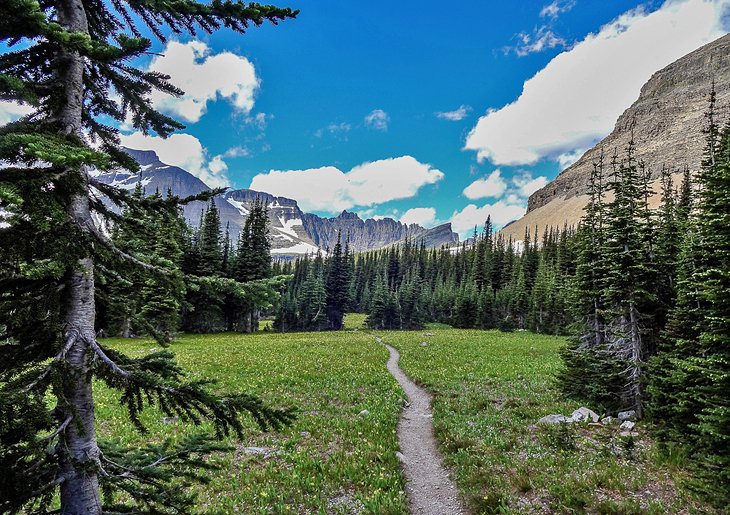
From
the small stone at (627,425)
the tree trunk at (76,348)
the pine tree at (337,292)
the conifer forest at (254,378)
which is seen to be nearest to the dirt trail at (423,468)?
the conifer forest at (254,378)

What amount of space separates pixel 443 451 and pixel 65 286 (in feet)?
37.4

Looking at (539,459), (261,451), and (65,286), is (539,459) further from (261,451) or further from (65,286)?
(65,286)

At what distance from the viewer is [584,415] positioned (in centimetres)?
1399

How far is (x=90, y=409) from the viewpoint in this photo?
12.2 ft

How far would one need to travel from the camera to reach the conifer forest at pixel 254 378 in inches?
126

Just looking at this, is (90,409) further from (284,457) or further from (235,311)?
(235,311)

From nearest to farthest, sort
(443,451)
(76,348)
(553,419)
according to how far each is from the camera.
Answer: (76,348)
(443,451)
(553,419)

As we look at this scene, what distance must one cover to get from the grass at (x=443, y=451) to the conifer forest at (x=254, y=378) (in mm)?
73

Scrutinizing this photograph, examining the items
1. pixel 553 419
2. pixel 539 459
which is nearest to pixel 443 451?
pixel 539 459

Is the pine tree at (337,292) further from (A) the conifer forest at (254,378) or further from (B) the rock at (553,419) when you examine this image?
(B) the rock at (553,419)

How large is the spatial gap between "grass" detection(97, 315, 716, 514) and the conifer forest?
73mm

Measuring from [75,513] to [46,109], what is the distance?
13.6 feet

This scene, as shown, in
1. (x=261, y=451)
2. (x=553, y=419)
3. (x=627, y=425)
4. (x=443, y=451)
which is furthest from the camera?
(x=553, y=419)

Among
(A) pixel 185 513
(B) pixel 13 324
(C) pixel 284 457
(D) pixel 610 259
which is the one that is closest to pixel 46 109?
(B) pixel 13 324
